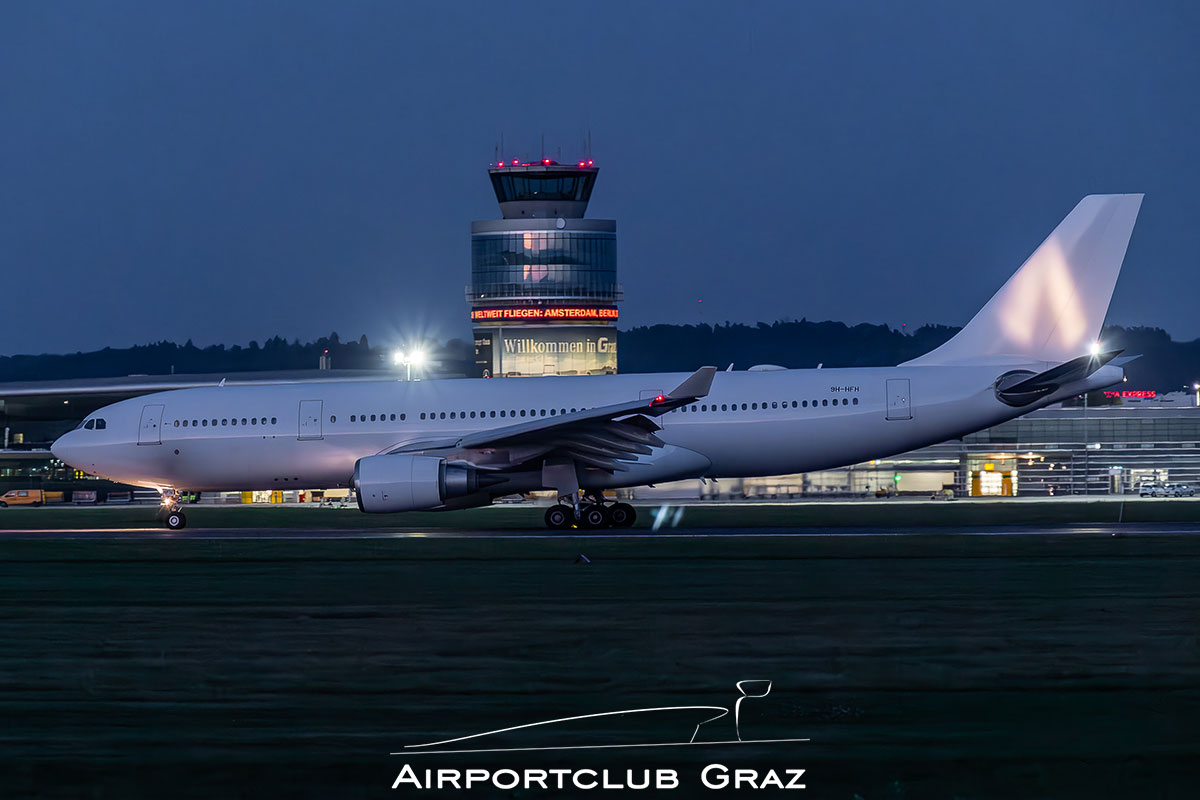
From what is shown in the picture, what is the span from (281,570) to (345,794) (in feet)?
44.2

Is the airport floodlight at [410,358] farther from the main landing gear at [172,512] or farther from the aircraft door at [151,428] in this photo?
the aircraft door at [151,428]

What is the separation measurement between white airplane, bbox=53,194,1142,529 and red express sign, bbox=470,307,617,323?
162 feet

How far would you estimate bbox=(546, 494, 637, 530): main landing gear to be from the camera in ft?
95.0

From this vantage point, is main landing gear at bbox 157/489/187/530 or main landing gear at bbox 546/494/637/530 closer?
main landing gear at bbox 546/494/637/530

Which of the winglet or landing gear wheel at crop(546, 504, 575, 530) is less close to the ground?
the winglet

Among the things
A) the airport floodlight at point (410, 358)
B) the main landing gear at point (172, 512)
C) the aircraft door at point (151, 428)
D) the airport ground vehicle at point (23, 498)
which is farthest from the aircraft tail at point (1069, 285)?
the airport ground vehicle at point (23, 498)

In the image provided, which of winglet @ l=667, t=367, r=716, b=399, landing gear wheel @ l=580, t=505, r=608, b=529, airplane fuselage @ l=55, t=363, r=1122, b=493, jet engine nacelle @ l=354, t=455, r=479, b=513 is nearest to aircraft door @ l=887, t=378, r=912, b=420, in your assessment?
airplane fuselage @ l=55, t=363, r=1122, b=493

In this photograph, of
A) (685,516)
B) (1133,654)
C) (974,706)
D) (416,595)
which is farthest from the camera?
(685,516)

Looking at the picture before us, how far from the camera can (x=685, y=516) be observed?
112 ft

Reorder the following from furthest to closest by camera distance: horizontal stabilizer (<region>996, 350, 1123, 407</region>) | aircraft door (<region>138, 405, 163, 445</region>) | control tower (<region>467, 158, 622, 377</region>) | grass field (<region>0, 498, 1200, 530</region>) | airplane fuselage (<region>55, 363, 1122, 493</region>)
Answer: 1. control tower (<region>467, 158, 622, 377</region>)
2. aircraft door (<region>138, 405, 163, 445</region>)
3. grass field (<region>0, 498, 1200, 530</region>)
4. airplane fuselage (<region>55, 363, 1122, 493</region>)
5. horizontal stabilizer (<region>996, 350, 1123, 407</region>)

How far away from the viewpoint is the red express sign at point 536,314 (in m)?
81.2

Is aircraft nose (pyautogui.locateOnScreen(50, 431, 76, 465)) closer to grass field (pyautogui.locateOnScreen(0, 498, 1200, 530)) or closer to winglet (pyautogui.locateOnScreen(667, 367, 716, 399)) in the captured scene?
grass field (pyautogui.locateOnScreen(0, 498, 1200, 530))

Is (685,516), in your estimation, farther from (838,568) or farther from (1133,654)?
(1133,654)

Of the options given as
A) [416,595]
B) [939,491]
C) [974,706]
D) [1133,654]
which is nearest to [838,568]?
[416,595]
